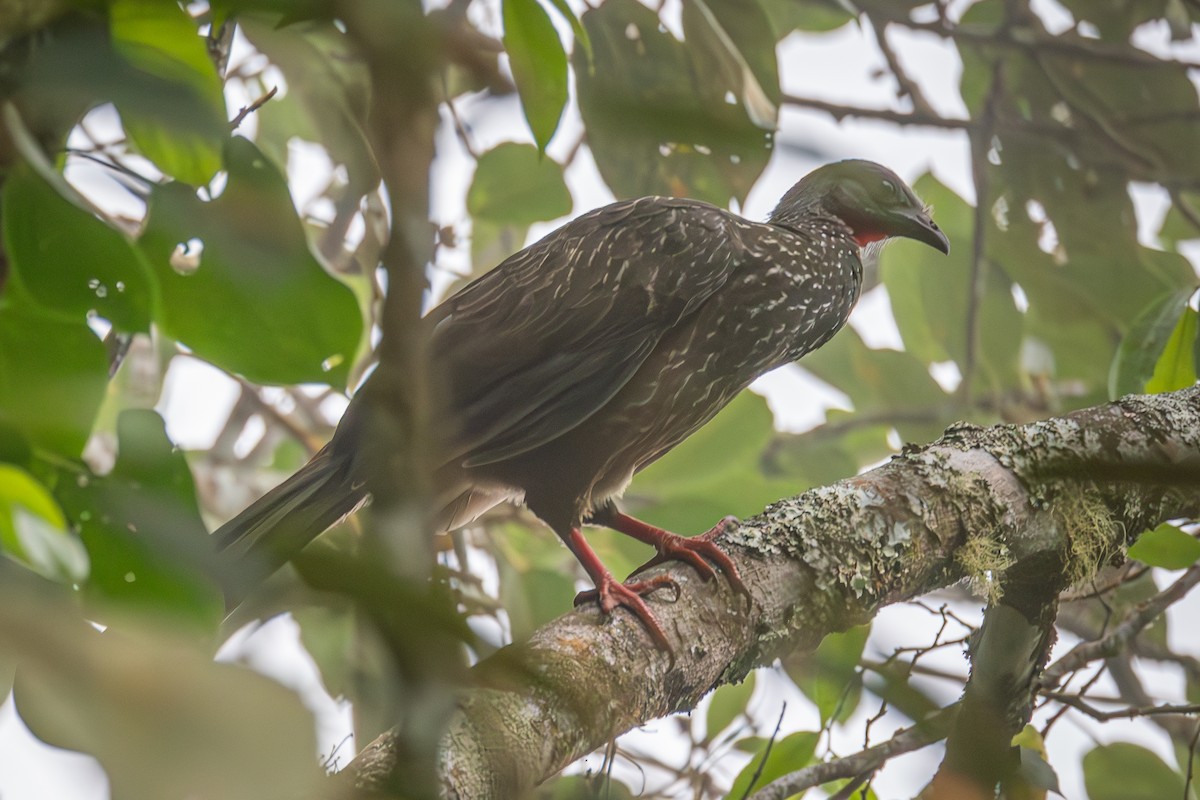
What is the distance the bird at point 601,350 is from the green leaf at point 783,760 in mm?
450

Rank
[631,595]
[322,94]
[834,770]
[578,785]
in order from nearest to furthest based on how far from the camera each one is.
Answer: [578,785] → [322,94] → [631,595] → [834,770]

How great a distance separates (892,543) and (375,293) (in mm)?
1251

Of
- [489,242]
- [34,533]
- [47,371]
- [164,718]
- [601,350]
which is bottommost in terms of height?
[164,718]

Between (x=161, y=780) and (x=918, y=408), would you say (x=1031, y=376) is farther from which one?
(x=161, y=780)

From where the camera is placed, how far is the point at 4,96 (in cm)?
77

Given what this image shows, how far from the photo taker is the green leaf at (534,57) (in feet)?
3.50

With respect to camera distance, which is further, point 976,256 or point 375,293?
point 976,256

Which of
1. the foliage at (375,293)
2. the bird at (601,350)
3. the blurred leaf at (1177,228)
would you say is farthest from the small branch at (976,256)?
the blurred leaf at (1177,228)

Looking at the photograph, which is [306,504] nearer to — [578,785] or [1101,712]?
[578,785]

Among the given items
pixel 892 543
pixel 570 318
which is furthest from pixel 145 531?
pixel 570 318

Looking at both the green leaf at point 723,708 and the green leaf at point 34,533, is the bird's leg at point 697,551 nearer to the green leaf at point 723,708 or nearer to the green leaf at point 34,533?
the green leaf at point 723,708

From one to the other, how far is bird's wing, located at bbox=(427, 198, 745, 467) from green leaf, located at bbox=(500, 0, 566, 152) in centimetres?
133

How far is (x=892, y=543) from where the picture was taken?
207cm

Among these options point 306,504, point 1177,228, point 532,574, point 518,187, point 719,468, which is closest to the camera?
point 306,504
